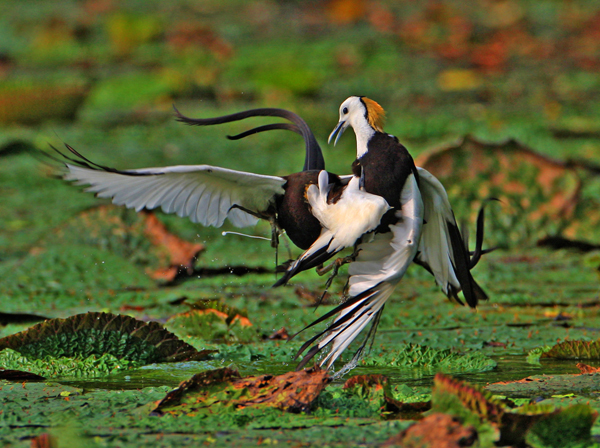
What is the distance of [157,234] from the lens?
197 inches

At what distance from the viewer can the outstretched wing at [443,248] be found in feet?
9.65

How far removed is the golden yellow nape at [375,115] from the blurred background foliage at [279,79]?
9.40ft

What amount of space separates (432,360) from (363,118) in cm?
91

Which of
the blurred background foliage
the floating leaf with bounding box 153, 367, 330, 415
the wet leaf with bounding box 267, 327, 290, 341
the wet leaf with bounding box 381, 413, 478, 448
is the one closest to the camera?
the wet leaf with bounding box 381, 413, 478, 448

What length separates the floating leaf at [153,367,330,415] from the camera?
2.33 m

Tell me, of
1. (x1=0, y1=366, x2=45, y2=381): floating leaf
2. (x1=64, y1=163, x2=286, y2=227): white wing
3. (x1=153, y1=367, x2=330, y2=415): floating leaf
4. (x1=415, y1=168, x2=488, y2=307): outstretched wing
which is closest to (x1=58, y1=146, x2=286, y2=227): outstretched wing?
(x1=64, y1=163, x2=286, y2=227): white wing

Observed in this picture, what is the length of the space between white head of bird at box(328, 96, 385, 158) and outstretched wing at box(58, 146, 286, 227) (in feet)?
1.02

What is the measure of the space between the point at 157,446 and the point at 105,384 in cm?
83

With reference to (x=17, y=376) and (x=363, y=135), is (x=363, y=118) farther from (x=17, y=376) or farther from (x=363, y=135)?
(x=17, y=376)

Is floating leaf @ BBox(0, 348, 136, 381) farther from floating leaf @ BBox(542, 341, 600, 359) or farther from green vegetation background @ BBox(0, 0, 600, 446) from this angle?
floating leaf @ BBox(542, 341, 600, 359)

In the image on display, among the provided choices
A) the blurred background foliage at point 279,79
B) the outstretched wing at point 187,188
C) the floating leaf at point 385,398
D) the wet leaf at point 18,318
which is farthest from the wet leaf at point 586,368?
the blurred background foliage at point 279,79

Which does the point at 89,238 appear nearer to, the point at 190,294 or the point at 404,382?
the point at 190,294

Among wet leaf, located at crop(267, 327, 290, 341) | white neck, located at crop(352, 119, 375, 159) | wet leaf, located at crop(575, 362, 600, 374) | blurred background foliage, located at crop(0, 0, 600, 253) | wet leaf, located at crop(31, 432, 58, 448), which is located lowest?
wet leaf, located at crop(31, 432, 58, 448)

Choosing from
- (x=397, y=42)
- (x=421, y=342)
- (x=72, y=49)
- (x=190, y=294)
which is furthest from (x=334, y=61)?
(x=421, y=342)
